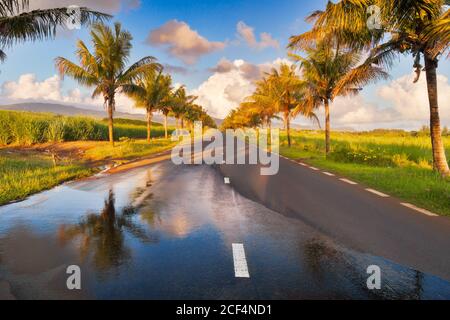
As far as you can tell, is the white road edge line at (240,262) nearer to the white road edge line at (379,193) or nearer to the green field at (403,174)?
the green field at (403,174)

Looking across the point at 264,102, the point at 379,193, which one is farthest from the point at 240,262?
the point at 264,102

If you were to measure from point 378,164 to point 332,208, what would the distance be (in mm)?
11198

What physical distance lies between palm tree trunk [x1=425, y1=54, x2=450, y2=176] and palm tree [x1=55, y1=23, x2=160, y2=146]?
18.4 metres

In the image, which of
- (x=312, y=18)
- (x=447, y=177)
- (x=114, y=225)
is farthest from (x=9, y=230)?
(x=312, y=18)

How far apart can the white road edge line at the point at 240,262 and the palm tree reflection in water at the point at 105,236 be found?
1.26 meters

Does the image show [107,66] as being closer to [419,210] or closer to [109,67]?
[109,67]

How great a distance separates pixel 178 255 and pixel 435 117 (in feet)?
37.6

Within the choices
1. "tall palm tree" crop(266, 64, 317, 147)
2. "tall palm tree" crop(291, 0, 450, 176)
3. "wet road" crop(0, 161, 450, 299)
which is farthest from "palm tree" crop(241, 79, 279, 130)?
"wet road" crop(0, 161, 450, 299)

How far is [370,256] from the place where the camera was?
5078 mm

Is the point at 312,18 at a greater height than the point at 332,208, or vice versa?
the point at 312,18

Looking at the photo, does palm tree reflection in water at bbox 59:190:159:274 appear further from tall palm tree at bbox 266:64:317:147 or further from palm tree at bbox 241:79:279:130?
palm tree at bbox 241:79:279:130

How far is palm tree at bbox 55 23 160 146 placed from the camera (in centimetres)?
2492

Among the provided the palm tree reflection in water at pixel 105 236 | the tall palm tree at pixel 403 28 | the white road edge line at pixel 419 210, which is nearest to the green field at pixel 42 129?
the tall palm tree at pixel 403 28
